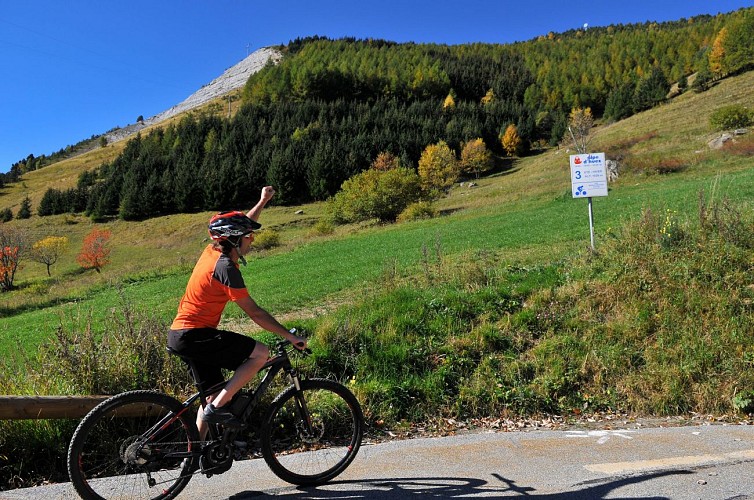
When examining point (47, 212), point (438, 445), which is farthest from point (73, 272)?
point (438, 445)

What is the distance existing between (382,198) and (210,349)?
167 ft

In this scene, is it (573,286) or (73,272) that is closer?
(573,286)

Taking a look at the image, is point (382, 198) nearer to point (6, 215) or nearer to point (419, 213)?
point (419, 213)

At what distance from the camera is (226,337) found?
3.76 m

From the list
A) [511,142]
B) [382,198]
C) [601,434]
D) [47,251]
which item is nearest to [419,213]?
[382,198]

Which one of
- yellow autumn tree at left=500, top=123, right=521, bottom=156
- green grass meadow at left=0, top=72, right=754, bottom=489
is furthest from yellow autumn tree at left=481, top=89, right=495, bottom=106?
green grass meadow at left=0, top=72, right=754, bottom=489

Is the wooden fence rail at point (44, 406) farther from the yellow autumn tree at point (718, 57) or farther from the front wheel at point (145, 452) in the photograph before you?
the yellow autumn tree at point (718, 57)

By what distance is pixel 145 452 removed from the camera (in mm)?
3613

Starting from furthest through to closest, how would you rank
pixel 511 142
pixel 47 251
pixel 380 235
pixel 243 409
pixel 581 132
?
pixel 511 142, pixel 581 132, pixel 47 251, pixel 380 235, pixel 243 409

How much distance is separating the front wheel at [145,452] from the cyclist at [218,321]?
196 mm

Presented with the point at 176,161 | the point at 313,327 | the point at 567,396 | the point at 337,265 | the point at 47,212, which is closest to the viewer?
the point at 567,396

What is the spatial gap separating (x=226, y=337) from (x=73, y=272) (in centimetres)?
6581

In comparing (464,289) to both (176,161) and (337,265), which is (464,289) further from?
(176,161)

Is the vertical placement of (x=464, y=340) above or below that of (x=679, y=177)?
below
